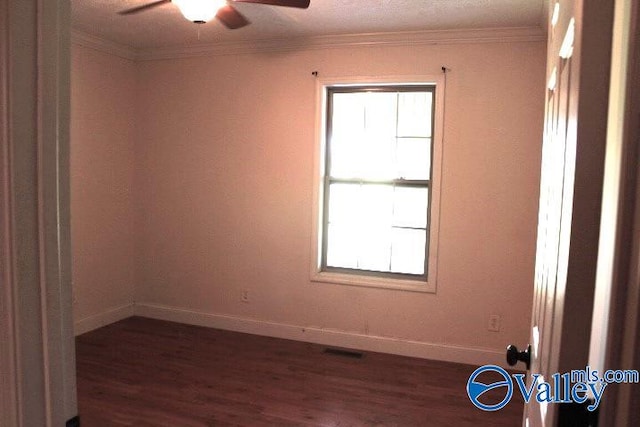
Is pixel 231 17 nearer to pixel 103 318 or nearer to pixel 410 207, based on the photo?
pixel 410 207

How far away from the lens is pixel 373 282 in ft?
12.9

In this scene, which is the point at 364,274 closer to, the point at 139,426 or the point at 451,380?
the point at 451,380

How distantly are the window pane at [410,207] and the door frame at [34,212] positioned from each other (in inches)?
128

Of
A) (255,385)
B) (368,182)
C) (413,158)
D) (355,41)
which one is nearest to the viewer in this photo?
(255,385)

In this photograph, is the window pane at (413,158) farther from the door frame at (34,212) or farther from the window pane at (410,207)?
the door frame at (34,212)

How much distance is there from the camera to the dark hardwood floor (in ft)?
9.30

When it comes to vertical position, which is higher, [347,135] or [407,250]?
[347,135]

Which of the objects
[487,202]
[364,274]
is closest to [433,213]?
[487,202]

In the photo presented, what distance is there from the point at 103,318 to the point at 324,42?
10.2 ft

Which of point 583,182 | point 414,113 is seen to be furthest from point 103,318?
point 583,182

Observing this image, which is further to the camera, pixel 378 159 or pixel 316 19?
pixel 378 159

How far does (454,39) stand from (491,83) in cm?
43

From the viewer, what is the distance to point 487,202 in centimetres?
360

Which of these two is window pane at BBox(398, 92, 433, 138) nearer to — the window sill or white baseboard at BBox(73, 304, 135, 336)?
the window sill
